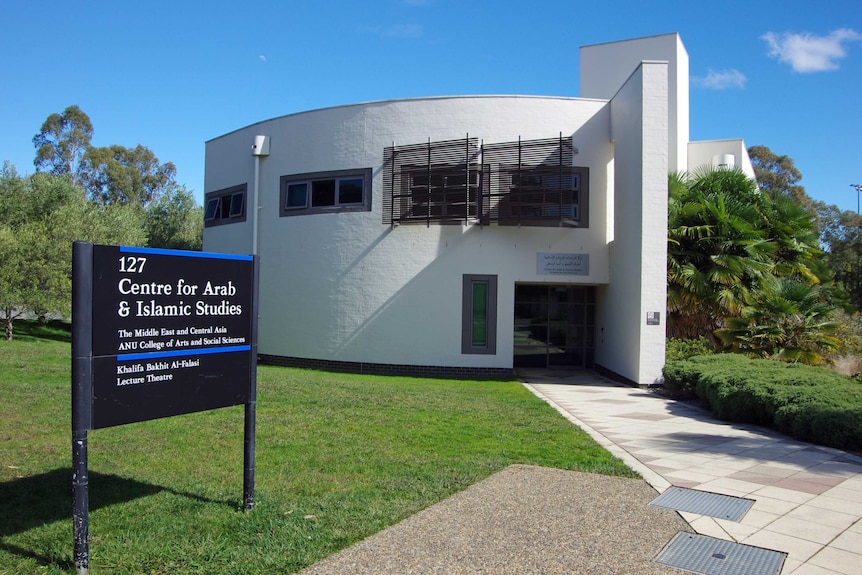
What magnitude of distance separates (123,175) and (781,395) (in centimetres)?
5717

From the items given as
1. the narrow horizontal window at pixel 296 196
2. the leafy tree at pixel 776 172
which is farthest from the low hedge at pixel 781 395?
the leafy tree at pixel 776 172

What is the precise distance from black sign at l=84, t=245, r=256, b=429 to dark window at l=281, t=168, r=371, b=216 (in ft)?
40.9

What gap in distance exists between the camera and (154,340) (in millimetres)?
4727

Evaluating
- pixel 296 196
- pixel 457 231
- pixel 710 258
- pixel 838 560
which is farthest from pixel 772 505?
pixel 296 196

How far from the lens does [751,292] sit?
1608 cm

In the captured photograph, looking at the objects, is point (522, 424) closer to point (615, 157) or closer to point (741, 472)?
point (741, 472)

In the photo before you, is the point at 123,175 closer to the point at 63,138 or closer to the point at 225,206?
the point at 63,138

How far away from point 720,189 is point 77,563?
1731 cm

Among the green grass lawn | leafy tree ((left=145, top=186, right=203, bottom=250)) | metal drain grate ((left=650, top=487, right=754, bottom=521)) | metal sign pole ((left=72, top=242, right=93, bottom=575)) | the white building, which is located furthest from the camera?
leafy tree ((left=145, top=186, right=203, bottom=250))

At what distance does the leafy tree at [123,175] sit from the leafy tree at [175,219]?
11.3 metres

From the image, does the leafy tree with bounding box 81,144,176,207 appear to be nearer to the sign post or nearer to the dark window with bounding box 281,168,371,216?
the dark window with bounding box 281,168,371,216

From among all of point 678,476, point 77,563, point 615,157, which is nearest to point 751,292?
point 615,157

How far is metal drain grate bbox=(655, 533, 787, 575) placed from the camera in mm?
4426

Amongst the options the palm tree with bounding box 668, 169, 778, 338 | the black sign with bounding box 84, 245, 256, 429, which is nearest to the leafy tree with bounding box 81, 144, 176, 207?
the palm tree with bounding box 668, 169, 778, 338
